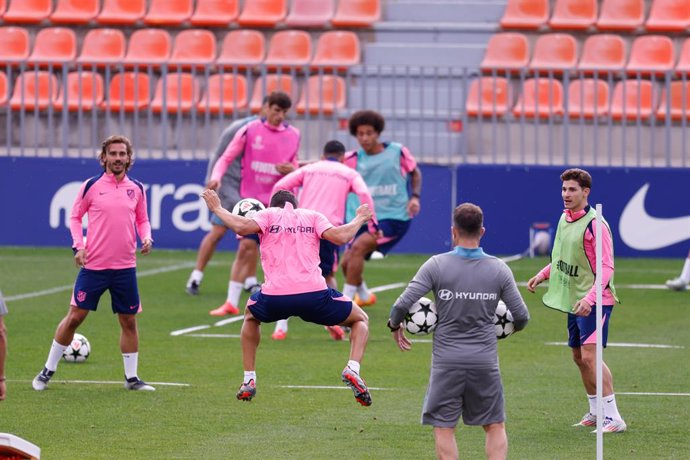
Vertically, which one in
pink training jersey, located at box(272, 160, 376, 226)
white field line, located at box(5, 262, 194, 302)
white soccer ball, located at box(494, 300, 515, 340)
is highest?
pink training jersey, located at box(272, 160, 376, 226)

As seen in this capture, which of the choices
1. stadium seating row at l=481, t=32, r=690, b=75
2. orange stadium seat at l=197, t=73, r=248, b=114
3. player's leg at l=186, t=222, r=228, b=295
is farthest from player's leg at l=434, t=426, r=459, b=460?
stadium seating row at l=481, t=32, r=690, b=75

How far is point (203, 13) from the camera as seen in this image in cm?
2652

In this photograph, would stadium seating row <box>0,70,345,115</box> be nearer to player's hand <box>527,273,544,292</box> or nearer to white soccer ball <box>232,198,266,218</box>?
white soccer ball <box>232,198,266,218</box>

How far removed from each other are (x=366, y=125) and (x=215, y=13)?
11396 millimetres

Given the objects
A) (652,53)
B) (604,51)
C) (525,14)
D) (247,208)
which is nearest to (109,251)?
(247,208)

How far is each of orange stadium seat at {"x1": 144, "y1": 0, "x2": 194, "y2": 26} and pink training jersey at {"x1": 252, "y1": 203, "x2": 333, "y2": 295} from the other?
1660 centimetres

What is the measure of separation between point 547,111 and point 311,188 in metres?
9.63

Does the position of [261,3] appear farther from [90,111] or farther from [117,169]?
[117,169]

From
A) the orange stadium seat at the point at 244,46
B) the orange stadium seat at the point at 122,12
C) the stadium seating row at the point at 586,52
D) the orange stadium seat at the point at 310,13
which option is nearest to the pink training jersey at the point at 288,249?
the stadium seating row at the point at 586,52

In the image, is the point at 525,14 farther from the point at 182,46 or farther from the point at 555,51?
the point at 182,46

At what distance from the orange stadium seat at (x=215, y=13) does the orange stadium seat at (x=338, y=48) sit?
1830 millimetres

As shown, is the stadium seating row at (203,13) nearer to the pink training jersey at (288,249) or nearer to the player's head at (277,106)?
the player's head at (277,106)

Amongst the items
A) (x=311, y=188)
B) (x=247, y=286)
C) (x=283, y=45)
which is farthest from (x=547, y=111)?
(x=311, y=188)

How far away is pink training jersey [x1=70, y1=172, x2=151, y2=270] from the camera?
11836 mm
